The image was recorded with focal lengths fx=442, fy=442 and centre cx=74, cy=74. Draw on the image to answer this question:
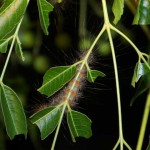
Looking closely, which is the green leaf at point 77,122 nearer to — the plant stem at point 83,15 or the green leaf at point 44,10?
the green leaf at point 44,10

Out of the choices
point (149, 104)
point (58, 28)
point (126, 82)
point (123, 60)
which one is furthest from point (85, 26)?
point (149, 104)

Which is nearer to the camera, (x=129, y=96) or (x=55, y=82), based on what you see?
(x=55, y=82)

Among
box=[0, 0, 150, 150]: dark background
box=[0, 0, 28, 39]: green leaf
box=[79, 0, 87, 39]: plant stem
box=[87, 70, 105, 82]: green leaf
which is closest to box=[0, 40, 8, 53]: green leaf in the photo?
box=[0, 0, 28, 39]: green leaf

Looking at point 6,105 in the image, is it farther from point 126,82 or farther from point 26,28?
point 126,82

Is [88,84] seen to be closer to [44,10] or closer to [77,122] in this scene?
[77,122]

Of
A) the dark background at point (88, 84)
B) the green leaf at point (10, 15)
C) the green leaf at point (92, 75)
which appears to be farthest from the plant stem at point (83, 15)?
the green leaf at point (10, 15)

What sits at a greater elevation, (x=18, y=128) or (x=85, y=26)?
(x=85, y=26)

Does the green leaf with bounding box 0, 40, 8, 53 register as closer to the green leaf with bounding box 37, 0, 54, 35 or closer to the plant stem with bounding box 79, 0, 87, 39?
the green leaf with bounding box 37, 0, 54, 35

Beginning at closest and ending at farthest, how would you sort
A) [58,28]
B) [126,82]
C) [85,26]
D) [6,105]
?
[6,105] < [85,26] < [58,28] < [126,82]

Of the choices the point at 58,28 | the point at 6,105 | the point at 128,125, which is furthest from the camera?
the point at 128,125
